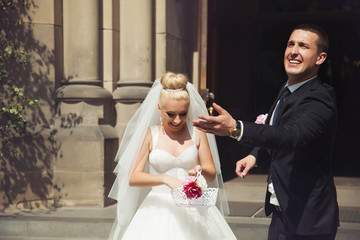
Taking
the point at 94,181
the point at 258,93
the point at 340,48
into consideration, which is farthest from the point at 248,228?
the point at 340,48

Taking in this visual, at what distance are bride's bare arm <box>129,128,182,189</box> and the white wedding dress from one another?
4 centimetres

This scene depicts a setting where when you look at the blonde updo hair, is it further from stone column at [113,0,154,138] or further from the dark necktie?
stone column at [113,0,154,138]

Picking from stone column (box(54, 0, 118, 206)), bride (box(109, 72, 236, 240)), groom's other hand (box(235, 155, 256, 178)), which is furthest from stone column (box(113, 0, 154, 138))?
groom's other hand (box(235, 155, 256, 178))

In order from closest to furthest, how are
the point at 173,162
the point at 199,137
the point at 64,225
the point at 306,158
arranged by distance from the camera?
the point at 306,158
the point at 173,162
the point at 199,137
the point at 64,225

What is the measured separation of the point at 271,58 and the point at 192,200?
9.93 m

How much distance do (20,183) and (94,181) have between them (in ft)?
3.06

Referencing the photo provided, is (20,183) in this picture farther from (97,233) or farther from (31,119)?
(97,233)

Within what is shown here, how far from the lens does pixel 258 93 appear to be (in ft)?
41.1

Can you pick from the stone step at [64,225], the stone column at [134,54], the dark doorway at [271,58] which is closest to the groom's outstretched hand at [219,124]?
the stone step at [64,225]

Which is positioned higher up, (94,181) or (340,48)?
(340,48)

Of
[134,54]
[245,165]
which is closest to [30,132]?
[134,54]

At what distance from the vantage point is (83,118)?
6.84 m

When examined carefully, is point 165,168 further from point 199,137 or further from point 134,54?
point 134,54

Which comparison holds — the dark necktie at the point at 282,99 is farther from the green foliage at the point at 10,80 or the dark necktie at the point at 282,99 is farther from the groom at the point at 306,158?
the green foliage at the point at 10,80
